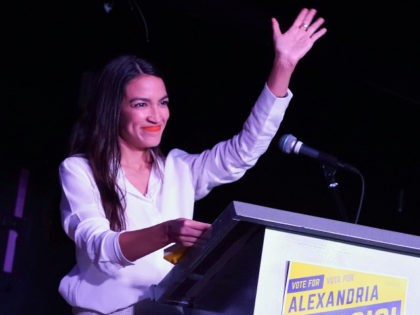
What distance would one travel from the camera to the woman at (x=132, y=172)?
81.7 inches

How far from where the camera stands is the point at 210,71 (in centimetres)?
423

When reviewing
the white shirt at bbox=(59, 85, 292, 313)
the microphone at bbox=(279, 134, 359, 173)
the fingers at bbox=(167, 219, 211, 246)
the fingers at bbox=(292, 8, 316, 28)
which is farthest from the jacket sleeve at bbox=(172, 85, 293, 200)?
the fingers at bbox=(167, 219, 211, 246)

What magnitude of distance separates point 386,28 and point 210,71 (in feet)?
3.44

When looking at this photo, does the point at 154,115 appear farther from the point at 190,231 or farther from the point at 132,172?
the point at 190,231

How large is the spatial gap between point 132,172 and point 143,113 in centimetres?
20

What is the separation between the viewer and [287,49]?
2324mm

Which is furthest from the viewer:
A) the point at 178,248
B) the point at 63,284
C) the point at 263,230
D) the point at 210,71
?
the point at 210,71

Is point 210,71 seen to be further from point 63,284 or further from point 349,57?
point 63,284

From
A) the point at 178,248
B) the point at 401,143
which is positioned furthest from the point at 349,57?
the point at 178,248

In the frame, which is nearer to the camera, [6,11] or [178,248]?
[178,248]

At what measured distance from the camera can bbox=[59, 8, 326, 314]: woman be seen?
2.08 m

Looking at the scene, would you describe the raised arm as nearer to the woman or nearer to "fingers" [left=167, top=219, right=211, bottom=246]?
the woman

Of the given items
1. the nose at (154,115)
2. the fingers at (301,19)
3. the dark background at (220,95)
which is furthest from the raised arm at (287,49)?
the dark background at (220,95)

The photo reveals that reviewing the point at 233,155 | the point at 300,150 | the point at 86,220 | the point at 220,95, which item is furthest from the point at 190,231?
the point at 220,95
